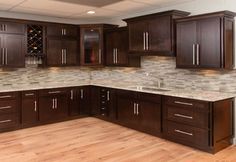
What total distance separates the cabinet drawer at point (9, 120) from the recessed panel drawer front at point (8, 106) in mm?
82

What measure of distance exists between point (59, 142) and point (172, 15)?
9.78 feet

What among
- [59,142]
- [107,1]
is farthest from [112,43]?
[59,142]

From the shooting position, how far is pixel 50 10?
515 cm

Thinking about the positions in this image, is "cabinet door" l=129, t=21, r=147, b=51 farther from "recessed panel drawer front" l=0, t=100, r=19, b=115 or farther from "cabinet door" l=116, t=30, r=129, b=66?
"recessed panel drawer front" l=0, t=100, r=19, b=115

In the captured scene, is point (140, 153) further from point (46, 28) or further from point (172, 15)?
point (46, 28)

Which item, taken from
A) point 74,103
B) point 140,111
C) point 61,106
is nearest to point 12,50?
point 61,106

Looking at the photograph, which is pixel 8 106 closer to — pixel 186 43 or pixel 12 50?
pixel 12 50

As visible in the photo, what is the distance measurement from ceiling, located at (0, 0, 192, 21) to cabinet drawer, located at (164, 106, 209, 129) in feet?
6.67

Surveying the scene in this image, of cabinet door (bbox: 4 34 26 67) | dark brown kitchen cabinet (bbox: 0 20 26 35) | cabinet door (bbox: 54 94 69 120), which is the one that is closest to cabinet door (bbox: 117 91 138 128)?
cabinet door (bbox: 54 94 69 120)

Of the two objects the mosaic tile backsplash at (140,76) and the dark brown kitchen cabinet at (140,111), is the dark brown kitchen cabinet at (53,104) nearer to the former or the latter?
the mosaic tile backsplash at (140,76)

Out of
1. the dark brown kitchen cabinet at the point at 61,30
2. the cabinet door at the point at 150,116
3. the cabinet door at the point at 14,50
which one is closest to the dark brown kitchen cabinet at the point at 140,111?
the cabinet door at the point at 150,116

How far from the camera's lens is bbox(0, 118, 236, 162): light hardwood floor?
11.3 ft

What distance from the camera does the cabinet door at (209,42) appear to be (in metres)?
3.68

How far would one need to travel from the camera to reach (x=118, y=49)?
18.2ft
